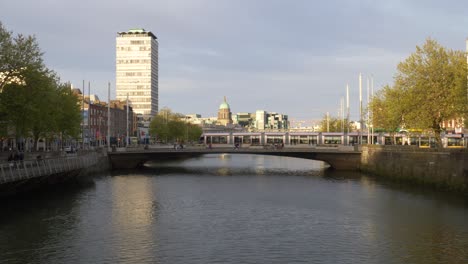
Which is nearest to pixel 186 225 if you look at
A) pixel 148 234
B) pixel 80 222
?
pixel 148 234

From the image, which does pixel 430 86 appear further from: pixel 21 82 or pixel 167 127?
pixel 167 127

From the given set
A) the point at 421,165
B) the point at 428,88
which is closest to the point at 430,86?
the point at 428,88

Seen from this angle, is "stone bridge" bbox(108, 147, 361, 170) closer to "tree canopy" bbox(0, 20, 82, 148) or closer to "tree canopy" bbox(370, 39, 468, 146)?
"tree canopy" bbox(370, 39, 468, 146)

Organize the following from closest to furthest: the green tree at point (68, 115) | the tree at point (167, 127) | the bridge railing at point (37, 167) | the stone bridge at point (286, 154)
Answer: the bridge railing at point (37, 167) < the green tree at point (68, 115) < the stone bridge at point (286, 154) < the tree at point (167, 127)

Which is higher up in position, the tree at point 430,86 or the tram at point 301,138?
the tree at point 430,86

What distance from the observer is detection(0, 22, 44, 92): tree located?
46.8 m

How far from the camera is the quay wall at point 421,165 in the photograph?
50.7 meters

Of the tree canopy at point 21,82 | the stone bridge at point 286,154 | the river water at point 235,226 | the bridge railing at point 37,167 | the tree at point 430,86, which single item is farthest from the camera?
the stone bridge at point 286,154

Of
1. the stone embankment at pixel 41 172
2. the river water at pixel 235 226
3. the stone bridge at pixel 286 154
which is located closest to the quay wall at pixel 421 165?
the river water at pixel 235 226

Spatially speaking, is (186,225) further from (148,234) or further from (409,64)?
(409,64)

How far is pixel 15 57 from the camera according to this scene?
4734 centimetres

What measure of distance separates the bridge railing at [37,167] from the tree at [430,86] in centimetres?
4762

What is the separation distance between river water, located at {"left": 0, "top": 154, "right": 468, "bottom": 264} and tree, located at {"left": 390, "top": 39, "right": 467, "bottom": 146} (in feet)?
43.5

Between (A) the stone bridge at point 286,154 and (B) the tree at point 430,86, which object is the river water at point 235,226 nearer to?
(B) the tree at point 430,86
